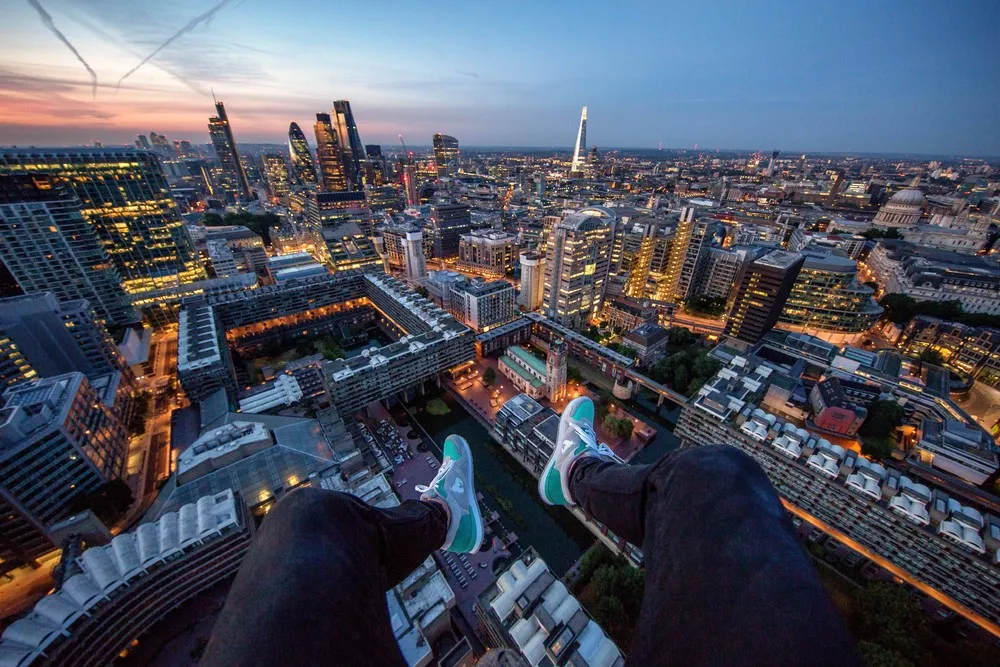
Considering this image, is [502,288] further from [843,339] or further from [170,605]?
[843,339]

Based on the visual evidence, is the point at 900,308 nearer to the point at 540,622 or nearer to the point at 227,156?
the point at 540,622

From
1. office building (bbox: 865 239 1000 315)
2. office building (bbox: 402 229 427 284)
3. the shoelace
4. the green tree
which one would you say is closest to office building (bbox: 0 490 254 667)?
the shoelace

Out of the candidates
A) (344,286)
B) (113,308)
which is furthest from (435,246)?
(113,308)

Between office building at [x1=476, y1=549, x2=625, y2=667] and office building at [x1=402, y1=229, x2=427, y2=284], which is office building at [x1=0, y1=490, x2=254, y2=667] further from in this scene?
office building at [x1=402, y1=229, x2=427, y2=284]

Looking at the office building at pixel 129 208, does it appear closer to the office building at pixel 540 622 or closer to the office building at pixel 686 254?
the office building at pixel 540 622

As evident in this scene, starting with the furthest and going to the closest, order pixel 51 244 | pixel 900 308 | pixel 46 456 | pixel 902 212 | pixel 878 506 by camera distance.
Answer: pixel 902 212 → pixel 900 308 → pixel 51 244 → pixel 46 456 → pixel 878 506

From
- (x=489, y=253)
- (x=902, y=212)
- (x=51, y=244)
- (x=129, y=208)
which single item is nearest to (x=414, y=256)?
→ (x=489, y=253)
